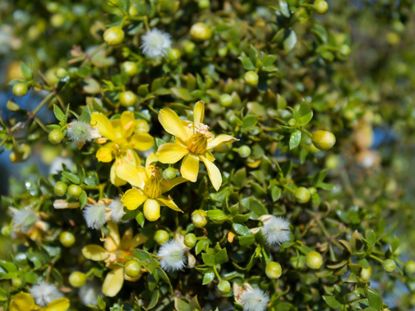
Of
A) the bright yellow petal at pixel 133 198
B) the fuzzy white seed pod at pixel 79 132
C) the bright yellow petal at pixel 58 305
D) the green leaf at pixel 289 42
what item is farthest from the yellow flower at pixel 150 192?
the green leaf at pixel 289 42

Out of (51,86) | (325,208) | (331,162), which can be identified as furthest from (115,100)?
(331,162)

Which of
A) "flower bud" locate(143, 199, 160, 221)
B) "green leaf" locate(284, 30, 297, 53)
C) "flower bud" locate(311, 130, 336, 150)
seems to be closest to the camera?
"flower bud" locate(143, 199, 160, 221)

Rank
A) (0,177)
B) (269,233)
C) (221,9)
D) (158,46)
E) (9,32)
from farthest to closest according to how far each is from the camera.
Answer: (0,177) < (9,32) < (221,9) < (158,46) < (269,233)

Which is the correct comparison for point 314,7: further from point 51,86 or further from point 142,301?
point 142,301

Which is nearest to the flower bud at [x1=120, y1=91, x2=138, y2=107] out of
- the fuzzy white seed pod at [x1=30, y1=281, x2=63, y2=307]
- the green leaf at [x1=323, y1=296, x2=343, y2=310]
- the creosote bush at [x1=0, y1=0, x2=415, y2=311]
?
the creosote bush at [x1=0, y1=0, x2=415, y2=311]

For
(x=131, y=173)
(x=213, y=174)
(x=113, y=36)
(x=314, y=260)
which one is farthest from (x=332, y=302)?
(x=113, y=36)

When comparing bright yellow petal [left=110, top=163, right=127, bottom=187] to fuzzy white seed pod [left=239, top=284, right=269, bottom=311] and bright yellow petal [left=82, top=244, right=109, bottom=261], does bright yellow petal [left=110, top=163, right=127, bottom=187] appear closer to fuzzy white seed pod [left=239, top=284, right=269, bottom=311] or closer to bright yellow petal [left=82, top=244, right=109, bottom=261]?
bright yellow petal [left=82, top=244, right=109, bottom=261]
